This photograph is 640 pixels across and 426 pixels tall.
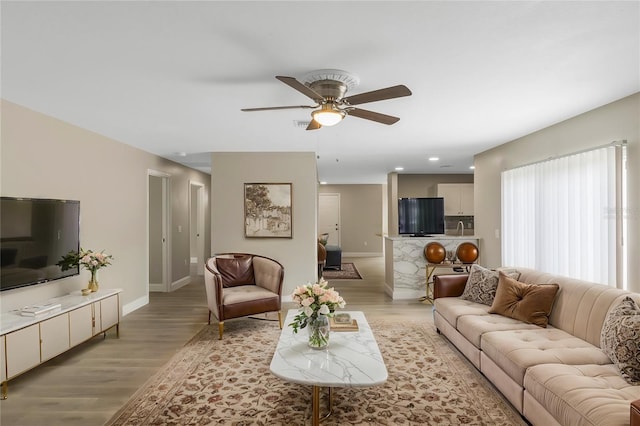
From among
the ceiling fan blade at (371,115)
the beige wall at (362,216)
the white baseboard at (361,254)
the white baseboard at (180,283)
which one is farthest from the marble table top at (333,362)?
the beige wall at (362,216)

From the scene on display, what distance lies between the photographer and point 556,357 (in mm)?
2379

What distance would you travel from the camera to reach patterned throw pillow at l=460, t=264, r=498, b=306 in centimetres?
374

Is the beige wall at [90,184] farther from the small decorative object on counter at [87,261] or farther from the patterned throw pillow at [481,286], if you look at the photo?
the patterned throw pillow at [481,286]

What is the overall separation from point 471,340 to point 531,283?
92 centimetres

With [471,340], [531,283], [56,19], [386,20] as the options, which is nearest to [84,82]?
[56,19]

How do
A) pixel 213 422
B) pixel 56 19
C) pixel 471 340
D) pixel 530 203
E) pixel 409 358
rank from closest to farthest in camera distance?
pixel 56 19, pixel 213 422, pixel 471 340, pixel 409 358, pixel 530 203

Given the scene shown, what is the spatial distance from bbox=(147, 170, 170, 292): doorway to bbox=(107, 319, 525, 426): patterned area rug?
3056 millimetres

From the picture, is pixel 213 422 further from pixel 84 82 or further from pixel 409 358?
pixel 84 82

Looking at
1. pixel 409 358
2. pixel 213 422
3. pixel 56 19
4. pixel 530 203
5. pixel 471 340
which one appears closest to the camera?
pixel 56 19

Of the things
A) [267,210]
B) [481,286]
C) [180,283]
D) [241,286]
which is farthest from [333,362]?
[180,283]

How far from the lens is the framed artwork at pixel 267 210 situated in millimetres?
5570

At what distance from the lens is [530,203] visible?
435cm

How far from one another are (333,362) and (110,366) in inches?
88.3

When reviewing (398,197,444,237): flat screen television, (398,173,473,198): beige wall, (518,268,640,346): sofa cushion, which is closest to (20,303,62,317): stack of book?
(518,268,640,346): sofa cushion
